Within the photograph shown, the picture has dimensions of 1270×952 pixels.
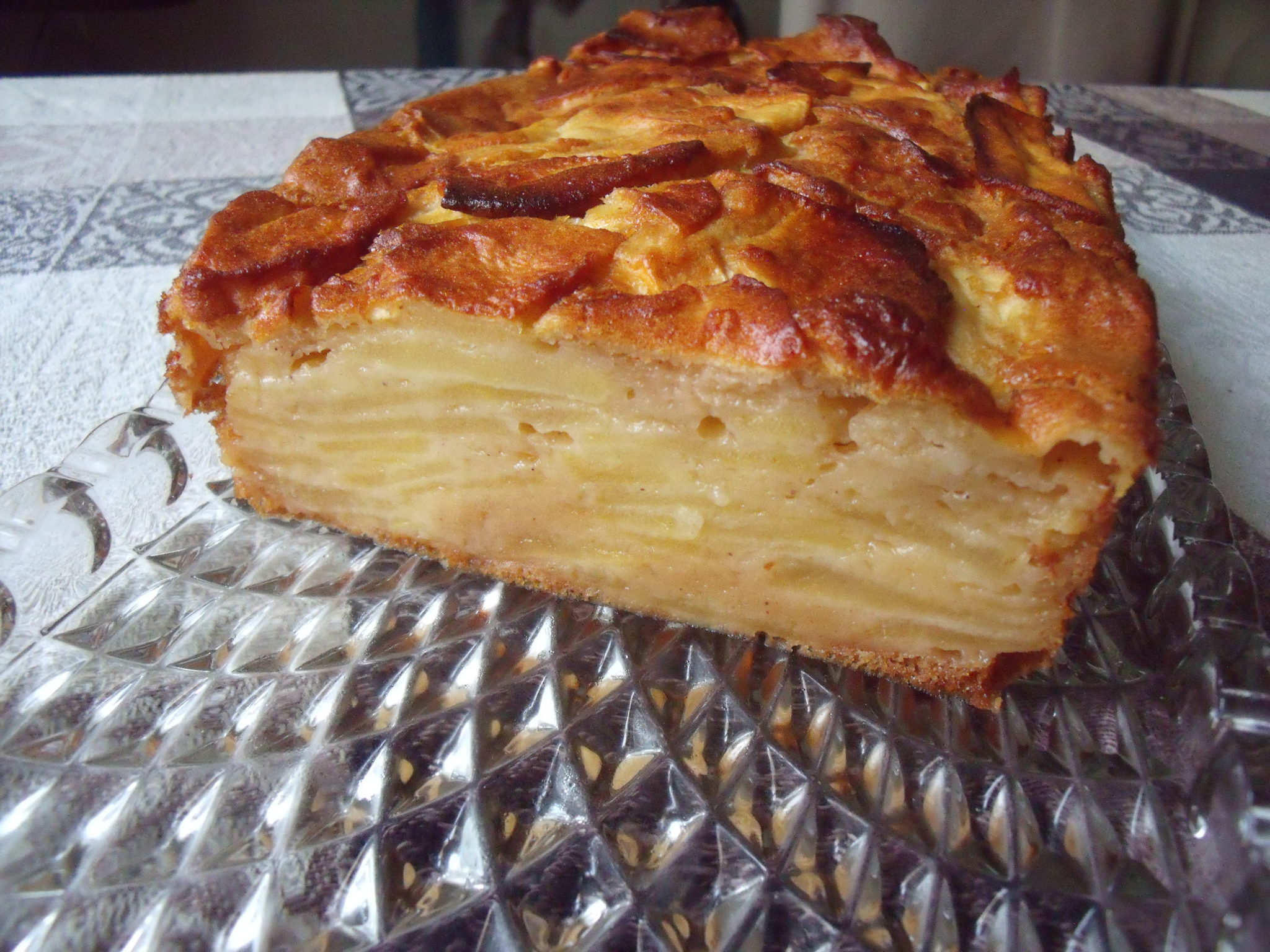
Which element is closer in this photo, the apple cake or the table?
the table

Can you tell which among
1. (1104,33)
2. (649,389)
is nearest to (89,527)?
(649,389)

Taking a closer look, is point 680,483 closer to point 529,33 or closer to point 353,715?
point 353,715

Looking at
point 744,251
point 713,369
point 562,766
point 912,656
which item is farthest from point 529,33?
point 562,766

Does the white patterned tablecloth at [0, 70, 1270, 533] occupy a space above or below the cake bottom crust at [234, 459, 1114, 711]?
above

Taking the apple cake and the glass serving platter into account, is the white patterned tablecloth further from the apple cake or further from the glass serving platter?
the apple cake

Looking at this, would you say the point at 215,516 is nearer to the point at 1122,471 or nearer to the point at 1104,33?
the point at 1122,471

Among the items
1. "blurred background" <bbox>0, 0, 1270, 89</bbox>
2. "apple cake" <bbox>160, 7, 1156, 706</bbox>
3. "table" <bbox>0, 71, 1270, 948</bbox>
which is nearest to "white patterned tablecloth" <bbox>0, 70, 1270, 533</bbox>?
"table" <bbox>0, 71, 1270, 948</bbox>
